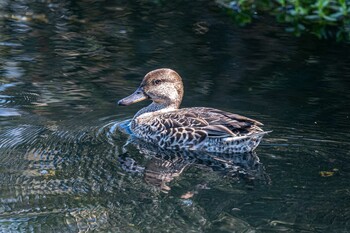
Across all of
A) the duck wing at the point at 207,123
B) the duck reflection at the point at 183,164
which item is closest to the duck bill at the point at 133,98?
the duck wing at the point at 207,123

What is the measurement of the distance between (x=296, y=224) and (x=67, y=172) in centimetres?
239

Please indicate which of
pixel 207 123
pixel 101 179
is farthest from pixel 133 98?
pixel 101 179

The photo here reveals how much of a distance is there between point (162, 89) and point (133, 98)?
38cm

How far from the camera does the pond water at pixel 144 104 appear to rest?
22.1 feet

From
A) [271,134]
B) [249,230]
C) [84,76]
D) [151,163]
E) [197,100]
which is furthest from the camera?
[84,76]

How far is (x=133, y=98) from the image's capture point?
979cm

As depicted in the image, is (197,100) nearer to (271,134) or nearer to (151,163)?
(271,134)

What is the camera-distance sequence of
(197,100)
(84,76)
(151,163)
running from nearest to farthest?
(151,163), (197,100), (84,76)

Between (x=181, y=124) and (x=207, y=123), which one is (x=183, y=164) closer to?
(x=207, y=123)

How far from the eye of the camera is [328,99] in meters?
10.4

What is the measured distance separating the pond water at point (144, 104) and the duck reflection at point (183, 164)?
0.07 feet

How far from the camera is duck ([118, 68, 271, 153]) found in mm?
8430

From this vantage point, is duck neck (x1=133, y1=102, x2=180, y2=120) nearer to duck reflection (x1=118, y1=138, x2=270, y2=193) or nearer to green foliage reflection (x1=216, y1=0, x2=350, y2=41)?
duck reflection (x1=118, y1=138, x2=270, y2=193)

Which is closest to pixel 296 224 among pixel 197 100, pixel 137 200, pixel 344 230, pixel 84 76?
pixel 344 230
